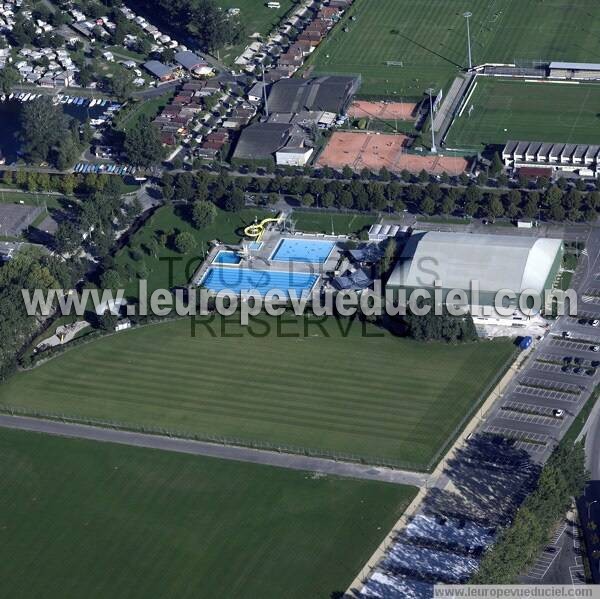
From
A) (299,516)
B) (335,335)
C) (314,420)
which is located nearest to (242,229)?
(335,335)

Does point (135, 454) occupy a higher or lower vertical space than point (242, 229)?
lower

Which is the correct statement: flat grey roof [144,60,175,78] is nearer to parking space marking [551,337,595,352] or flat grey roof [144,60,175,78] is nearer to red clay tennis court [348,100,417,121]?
red clay tennis court [348,100,417,121]

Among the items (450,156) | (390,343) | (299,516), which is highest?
(450,156)

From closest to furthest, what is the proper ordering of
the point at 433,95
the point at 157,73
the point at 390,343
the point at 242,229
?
the point at 390,343, the point at 242,229, the point at 433,95, the point at 157,73

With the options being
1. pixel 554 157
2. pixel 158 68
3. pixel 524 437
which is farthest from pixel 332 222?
pixel 158 68

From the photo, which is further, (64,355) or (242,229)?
(242,229)

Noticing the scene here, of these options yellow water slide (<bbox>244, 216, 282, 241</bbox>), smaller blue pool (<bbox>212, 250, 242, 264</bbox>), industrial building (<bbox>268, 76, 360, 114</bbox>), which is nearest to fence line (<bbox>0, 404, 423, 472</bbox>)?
smaller blue pool (<bbox>212, 250, 242, 264</bbox>)

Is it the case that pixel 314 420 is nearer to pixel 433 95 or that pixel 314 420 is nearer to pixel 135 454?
pixel 135 454

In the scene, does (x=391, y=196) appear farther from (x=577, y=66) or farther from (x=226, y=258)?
(x=577, y=66)
